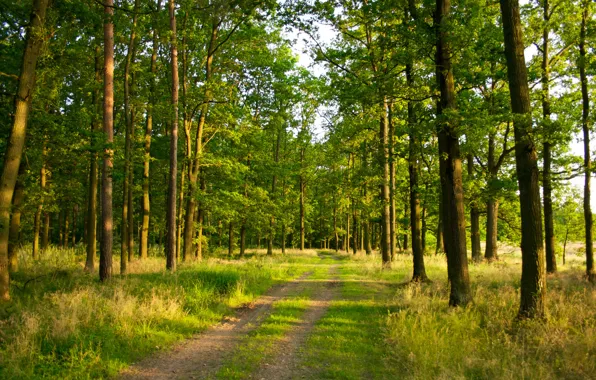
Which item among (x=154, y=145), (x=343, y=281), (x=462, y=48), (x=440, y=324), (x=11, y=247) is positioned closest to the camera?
(x=440, y=324)

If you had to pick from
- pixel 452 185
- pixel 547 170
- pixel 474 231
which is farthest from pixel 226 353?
pixel 474 231

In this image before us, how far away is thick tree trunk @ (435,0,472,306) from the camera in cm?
908

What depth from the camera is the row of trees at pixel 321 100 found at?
8.73 metres

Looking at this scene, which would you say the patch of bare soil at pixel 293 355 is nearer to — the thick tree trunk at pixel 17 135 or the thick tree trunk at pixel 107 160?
the thick tree trunk at pixel 17 135

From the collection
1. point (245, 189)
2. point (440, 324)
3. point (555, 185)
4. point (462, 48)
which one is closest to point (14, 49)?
point (462, 48)

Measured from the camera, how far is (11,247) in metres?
→ 12.8

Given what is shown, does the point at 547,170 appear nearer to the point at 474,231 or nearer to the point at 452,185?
the point at 452,185

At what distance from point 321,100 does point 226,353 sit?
1468 cm

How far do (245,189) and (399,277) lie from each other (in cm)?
1714

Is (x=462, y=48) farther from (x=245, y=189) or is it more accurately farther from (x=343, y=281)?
(x=245, y=189)

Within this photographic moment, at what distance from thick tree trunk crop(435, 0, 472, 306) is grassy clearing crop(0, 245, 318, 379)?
594cm

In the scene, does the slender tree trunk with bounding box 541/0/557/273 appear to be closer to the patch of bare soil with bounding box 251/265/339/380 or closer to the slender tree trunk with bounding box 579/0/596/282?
the slender tree trunk with bounding box 579/0/596/282

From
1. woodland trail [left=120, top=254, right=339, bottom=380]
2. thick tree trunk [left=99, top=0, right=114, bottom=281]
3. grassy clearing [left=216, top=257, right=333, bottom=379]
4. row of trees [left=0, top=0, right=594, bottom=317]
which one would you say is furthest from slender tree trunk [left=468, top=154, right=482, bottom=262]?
thick tree trunk [left=99, top=0, right=114, bottom=281]

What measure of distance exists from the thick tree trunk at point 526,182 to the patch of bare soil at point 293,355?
4457 mm
